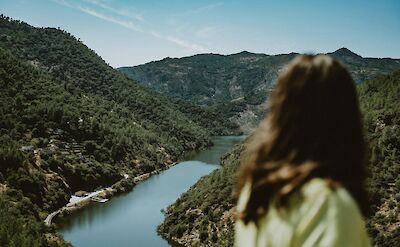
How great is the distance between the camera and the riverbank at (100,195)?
6291 cm

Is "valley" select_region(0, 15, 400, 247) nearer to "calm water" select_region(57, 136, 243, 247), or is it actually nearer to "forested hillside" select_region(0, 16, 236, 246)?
"calm water" select_region(57, 136, 243, 247)

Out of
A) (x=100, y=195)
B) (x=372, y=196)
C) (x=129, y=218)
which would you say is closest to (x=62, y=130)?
(x=100, y=195)

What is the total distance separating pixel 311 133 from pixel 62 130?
93.9 metres

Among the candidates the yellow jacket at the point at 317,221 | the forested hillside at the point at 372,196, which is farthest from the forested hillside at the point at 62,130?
the yellow jacket at the point at 317,221

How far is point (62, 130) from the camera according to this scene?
9269cm

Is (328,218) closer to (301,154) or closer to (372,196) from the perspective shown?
(301,154)

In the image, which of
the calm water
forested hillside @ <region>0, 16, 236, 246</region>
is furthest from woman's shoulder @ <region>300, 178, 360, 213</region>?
the calm water

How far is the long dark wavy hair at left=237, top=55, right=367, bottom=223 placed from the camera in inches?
79.4

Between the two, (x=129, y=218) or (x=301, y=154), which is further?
(x=129, y=218)

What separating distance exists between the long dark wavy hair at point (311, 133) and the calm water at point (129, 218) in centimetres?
5262

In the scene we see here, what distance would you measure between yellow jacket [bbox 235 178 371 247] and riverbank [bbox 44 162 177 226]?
56549mm

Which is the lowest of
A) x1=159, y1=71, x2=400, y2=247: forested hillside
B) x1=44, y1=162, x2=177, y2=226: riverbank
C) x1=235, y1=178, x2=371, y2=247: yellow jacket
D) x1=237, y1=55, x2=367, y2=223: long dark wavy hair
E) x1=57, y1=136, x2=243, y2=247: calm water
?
x1=57, y1=136, x2=243, y2=247: calm water

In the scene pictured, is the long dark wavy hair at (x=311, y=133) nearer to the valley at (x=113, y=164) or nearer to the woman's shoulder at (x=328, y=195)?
the woman's shoulder at (x=328, y=195)

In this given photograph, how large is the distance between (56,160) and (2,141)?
7815mm
